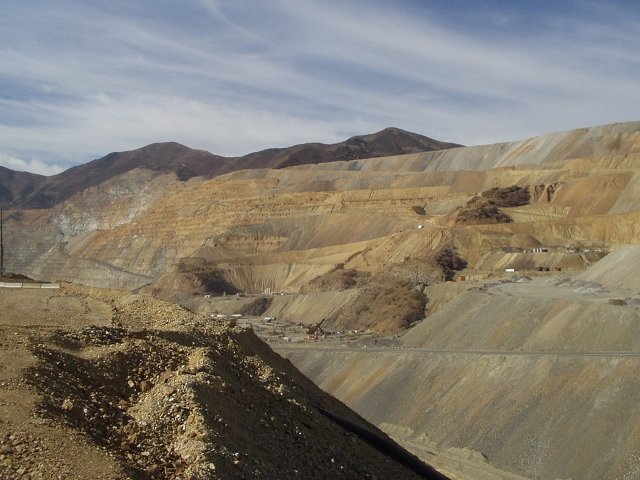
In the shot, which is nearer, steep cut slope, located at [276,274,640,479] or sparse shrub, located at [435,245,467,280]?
steep cut slope, located at [276,274,640,479]

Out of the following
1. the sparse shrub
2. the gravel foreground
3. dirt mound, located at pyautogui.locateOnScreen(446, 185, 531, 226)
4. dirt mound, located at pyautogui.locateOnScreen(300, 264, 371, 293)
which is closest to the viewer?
the gravel foreground

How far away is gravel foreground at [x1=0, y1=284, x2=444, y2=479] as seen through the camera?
955 centimetres

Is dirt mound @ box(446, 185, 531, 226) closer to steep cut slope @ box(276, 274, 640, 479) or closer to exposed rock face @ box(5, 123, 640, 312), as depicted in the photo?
exposed rock face @ box(5, 123, 640, 312)

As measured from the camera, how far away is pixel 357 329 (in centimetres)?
6144

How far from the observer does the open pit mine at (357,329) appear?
11500 mm

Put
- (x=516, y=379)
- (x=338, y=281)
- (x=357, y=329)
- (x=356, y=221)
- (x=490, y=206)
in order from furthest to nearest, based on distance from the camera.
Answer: (x=356, y=221) < (x=490, y=206) < (x=338, y=281) < (x=357, y=329) < (x=516, y=379)

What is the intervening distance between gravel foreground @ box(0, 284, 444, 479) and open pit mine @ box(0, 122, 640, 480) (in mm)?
42

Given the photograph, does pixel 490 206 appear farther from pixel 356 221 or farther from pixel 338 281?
pixel 338 281

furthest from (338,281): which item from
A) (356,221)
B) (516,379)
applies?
(516,379)

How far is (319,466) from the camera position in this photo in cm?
1326

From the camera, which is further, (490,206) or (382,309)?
(490,206)

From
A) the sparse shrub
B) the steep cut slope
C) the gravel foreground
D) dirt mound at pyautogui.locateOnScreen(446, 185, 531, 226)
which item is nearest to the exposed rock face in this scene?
dirt mound at pyautogui.locateOnScreen(446, 185, 531, 226)

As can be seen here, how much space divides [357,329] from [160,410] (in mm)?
50372

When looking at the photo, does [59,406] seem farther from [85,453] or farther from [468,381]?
[468,381]
